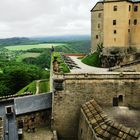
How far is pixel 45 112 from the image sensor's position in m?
32.2

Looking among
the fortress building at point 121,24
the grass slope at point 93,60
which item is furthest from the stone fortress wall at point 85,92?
the grass slope at point 93,60

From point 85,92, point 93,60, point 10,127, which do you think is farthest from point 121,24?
point 10,127

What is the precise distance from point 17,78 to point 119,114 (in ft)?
159

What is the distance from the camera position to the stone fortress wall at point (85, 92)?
94.0 feet

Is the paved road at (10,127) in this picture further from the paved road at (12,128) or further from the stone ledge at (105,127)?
the stone ledge at (105,127)

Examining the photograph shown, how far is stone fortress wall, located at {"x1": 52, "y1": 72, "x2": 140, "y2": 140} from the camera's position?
28.7 m

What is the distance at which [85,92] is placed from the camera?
1137 inches

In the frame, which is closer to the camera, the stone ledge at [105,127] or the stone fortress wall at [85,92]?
the stone ledge at [105,127]

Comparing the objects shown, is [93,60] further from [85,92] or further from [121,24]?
[85,92]

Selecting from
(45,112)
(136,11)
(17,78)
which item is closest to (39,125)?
(45,112)

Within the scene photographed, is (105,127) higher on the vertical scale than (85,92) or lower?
lower

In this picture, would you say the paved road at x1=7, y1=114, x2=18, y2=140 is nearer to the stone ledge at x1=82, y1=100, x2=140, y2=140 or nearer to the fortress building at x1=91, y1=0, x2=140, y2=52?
the stone ledge at x1=82, y1=100, x2=140, y2=140

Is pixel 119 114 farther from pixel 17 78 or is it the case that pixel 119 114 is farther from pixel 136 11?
pixel 17 78

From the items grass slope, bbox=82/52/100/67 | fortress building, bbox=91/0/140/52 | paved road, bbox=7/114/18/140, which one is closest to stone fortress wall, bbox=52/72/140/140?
paved road, bbox=7/114/18/140
